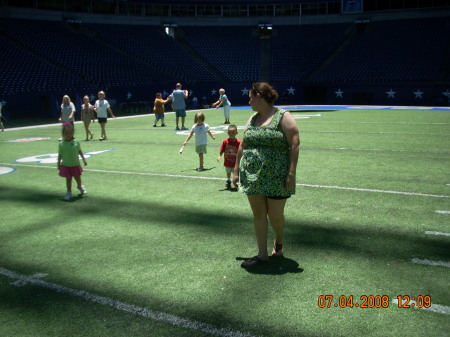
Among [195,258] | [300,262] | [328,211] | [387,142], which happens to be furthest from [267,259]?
[387,142]

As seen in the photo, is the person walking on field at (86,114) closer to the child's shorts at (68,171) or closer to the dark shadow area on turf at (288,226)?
the dark shadow area on turf at (288,226)

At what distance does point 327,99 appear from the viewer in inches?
1615

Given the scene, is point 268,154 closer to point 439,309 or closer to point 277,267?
point 277,267

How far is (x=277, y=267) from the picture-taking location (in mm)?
5543

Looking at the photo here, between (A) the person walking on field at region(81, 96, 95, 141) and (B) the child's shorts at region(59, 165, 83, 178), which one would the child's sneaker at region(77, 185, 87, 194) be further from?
(A) the person walking on field at region(81, 96, 95, 141)

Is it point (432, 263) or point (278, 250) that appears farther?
point (278, 250)

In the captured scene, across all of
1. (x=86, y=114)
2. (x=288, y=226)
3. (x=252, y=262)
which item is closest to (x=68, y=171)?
(x=288, y=226)

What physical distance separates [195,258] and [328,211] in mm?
2735

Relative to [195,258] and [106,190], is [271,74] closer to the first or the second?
[106,190]

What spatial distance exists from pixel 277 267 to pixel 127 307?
1.79m

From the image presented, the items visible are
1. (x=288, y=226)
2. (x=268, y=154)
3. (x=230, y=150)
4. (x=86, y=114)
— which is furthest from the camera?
(x=86, y=114)
